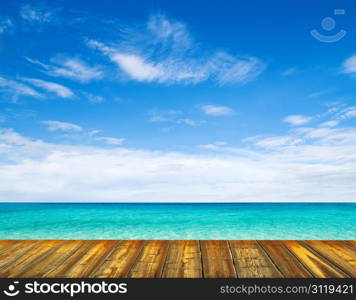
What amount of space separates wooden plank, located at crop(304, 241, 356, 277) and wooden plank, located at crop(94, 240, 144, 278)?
143 cm

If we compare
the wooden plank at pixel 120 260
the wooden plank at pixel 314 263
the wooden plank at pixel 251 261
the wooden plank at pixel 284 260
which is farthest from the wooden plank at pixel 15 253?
the wooden plank at pixel 314 263

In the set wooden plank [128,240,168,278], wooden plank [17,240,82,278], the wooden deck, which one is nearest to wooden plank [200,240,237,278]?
the wooden deck

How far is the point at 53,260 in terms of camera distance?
2.01 meters

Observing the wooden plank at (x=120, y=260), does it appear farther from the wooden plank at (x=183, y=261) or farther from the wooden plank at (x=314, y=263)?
the wooden plank at (x=314, y=263)

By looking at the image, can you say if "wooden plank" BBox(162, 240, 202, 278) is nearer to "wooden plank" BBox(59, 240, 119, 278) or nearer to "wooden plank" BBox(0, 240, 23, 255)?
"wooden plank" BBox(59, 240, 119, 278)

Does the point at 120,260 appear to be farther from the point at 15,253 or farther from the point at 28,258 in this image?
the point at 15,253

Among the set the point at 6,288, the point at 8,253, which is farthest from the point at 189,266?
the point at 8,253

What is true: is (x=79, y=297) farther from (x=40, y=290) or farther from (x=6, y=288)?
(x=6, y=288)

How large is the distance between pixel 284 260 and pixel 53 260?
5.50 feet

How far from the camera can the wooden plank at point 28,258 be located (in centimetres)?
178

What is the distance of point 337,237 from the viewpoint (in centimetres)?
894

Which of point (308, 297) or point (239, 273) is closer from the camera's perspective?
point (308, 297)

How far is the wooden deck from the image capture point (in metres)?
1.75

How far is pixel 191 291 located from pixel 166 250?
73cm
